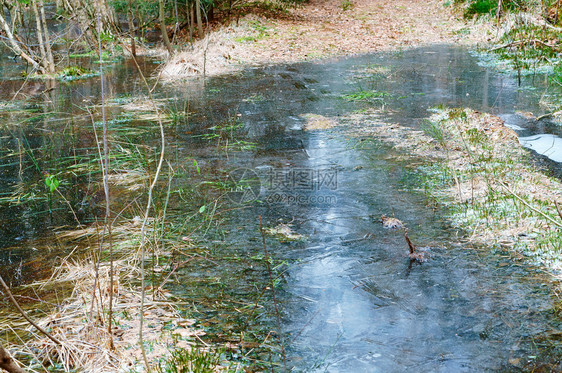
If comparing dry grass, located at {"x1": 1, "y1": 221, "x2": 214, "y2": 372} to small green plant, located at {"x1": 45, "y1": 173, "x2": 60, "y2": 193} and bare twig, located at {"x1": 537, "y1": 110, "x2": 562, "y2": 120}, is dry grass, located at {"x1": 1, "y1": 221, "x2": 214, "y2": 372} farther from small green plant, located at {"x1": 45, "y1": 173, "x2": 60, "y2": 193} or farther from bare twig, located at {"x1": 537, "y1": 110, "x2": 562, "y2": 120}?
bare twig, located at {"x1": 537, "y1": 110, "x2": 562, "y2": 120}

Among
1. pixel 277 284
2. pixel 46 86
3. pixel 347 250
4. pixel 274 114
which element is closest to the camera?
pixel 277 284

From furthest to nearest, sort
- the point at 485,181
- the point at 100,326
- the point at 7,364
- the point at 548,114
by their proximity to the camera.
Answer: the point at 548,114, the point at 485,181, the point at 100,326, the point at 7,364

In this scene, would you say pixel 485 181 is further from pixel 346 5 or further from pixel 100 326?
pixel 346 5

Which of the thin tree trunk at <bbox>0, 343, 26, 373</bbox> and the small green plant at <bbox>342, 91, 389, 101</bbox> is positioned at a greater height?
the thin tree trunk at <bbox>0, 343, 26, 373</bbox>

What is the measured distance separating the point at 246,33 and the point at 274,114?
24.0 feet

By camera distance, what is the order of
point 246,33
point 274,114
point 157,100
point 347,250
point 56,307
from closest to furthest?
1. point 56,307
2. point 347,250
3. point 274,114
4. point 157,100
5. point 246,33

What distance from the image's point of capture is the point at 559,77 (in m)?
8.30

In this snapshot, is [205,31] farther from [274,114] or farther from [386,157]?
[386,157]

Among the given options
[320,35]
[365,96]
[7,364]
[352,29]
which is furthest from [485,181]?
[352,29]

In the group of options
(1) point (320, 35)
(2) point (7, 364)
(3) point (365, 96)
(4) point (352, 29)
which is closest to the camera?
(2) point (7, 364)

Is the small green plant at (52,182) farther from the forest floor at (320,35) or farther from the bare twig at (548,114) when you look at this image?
the forest floor at (320,35)

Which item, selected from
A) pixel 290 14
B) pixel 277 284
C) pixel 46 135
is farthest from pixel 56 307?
pixel 290 14

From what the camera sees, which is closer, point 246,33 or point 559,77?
point 559,77

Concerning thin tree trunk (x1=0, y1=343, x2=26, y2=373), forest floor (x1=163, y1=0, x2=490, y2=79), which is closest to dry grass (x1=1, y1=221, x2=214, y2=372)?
thin tree trunk (x1=0, y1=343, x2=26, y2=373)
